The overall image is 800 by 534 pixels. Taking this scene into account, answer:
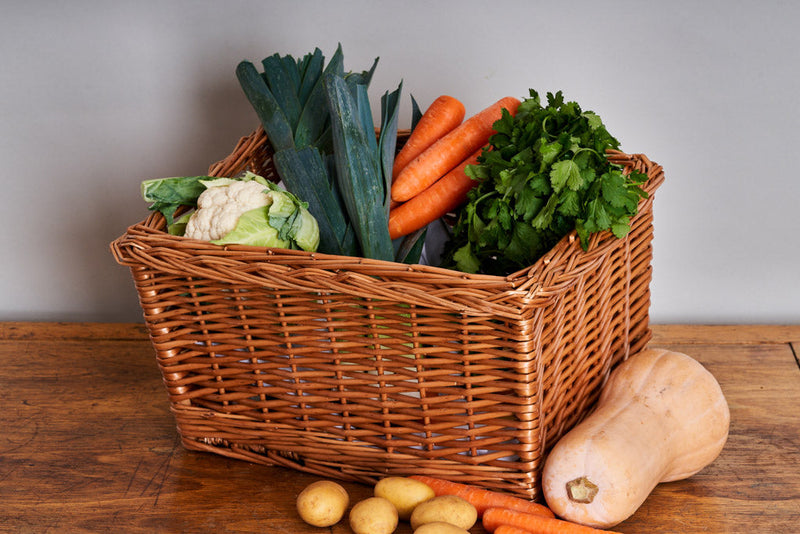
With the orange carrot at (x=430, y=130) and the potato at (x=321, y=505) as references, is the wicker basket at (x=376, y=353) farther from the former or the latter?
the orange carrot at (x=430, y=130)

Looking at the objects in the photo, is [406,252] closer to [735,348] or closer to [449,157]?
[449,157]

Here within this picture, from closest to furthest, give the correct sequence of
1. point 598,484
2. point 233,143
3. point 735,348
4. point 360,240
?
point 598,484
point 360,240
point 735,348
point 233,143

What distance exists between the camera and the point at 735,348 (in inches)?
54.9

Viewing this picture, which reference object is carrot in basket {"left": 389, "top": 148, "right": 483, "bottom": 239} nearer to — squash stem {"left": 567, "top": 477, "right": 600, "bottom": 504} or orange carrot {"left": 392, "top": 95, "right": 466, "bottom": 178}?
orange carrot {"left": 392, "top": 95, "right": 466, "bottom": 178}

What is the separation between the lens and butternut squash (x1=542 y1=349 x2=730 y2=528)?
3.01ft

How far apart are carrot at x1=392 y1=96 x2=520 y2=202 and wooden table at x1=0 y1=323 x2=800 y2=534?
1.55 ft

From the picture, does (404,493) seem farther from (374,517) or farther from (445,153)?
(445,153)

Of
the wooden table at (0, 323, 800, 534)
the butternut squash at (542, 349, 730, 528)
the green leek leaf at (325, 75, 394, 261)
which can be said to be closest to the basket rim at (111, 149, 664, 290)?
the green leek leaf at (325, 75, 394, 261)

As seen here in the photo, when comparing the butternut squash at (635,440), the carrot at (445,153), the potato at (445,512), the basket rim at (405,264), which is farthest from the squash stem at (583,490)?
the carrot at (445,153)

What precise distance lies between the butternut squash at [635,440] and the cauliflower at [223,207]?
521mm

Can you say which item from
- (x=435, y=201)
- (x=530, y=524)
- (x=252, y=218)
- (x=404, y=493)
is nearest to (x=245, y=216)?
(x=252, y=218)

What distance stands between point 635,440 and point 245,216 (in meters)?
0.59

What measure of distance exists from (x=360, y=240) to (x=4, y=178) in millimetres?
940

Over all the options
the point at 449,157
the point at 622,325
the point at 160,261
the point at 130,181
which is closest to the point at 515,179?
the point at 449,157
